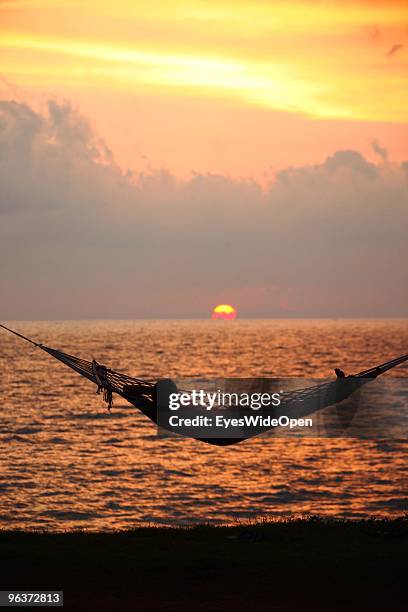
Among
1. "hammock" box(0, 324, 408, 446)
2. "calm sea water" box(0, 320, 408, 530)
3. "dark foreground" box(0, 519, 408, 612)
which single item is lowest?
"calm sea water" box(0, 320, 408, 530)

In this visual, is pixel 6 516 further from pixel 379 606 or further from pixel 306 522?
pixel 379 606

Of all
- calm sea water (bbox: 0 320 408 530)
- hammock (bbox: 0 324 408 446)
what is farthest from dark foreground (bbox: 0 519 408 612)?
calm sea water (bbox: 0 320 408 530)

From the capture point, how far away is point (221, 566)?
1011 cm

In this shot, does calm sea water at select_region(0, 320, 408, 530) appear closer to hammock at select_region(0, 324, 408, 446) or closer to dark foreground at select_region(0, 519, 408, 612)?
dark foreground at select_region(0, 519, 408, 612)

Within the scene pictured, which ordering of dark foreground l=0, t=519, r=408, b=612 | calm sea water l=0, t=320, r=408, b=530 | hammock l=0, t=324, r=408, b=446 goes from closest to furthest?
1. dark foreground l=0, t=519, r=408, b=612
2. hammock l=0, t=324, r=408, b=446
3. calm sea water l=0, t=320, r=408, b=530

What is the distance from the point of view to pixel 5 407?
138 feet

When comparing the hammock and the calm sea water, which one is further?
the calm sea water

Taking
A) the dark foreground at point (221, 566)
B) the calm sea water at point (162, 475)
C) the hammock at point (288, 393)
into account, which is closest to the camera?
the dark foreground at point (221, 566)

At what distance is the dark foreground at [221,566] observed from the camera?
345 inches

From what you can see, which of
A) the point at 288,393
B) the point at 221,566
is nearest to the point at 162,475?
the point at 288,393

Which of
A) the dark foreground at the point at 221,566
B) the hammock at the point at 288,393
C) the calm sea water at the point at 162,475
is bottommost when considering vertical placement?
the calm sea water at the point at 162,475

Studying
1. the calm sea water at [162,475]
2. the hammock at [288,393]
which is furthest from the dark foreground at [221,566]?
the calm sea water at [162,475]

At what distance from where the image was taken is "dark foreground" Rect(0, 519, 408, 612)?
8773 mm

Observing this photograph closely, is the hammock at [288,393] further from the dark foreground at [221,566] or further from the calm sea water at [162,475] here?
the calm sea water at [162,475]
